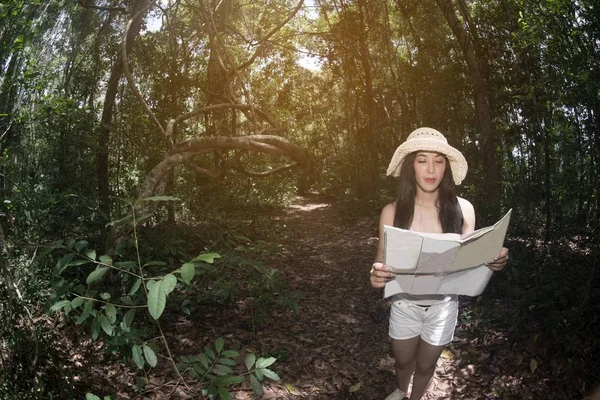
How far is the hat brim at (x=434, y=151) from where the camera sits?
230cm

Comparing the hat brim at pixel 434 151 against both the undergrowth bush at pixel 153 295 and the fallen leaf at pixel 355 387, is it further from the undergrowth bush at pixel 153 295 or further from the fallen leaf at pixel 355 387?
the fallen leaf at pixel 355 387

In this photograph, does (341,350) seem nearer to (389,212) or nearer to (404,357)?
(404,357)

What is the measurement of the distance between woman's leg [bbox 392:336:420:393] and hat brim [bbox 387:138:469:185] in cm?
108

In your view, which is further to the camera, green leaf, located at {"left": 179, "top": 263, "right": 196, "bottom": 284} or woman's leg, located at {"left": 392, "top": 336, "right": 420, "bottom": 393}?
woman's leg, located at {"left": 392, "top": 336, "right": 420, "bottom": 393}

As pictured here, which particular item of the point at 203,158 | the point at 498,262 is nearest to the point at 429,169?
the point at 498,262

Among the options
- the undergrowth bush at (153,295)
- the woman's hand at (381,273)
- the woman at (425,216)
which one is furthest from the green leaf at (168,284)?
the woman at (425,216)

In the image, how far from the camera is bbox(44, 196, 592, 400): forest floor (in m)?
3.26

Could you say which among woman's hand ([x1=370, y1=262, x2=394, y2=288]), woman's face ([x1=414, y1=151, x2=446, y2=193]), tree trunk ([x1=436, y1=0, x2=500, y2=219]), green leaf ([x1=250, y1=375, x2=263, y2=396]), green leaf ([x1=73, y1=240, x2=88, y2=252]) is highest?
tree trunk ([x1=436, y1=0, x2=500, y2=219])

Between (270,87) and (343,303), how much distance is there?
34.0 ft

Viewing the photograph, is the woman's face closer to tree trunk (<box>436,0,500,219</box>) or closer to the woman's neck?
the woman's neck

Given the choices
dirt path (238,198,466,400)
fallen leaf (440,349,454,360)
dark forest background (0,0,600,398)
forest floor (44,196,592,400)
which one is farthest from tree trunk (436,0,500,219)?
fallen leaf (440,349,454,360)

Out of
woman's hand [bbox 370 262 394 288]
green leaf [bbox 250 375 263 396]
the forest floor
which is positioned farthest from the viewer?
the forest floor

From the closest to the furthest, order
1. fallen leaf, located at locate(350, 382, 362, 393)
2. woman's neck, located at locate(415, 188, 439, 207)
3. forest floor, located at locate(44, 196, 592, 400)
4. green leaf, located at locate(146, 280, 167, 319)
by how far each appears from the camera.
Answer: green leaf, located at locate(146, 280, 167, 319), woman's neck, located at locate(415, 188, 439, 207), forest floor, located at locate(44, 196, 592, 400), fallen leaf, located at locate(350, 382, 362, 393)

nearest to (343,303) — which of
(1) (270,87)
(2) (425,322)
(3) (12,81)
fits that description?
(2) (425,322)
